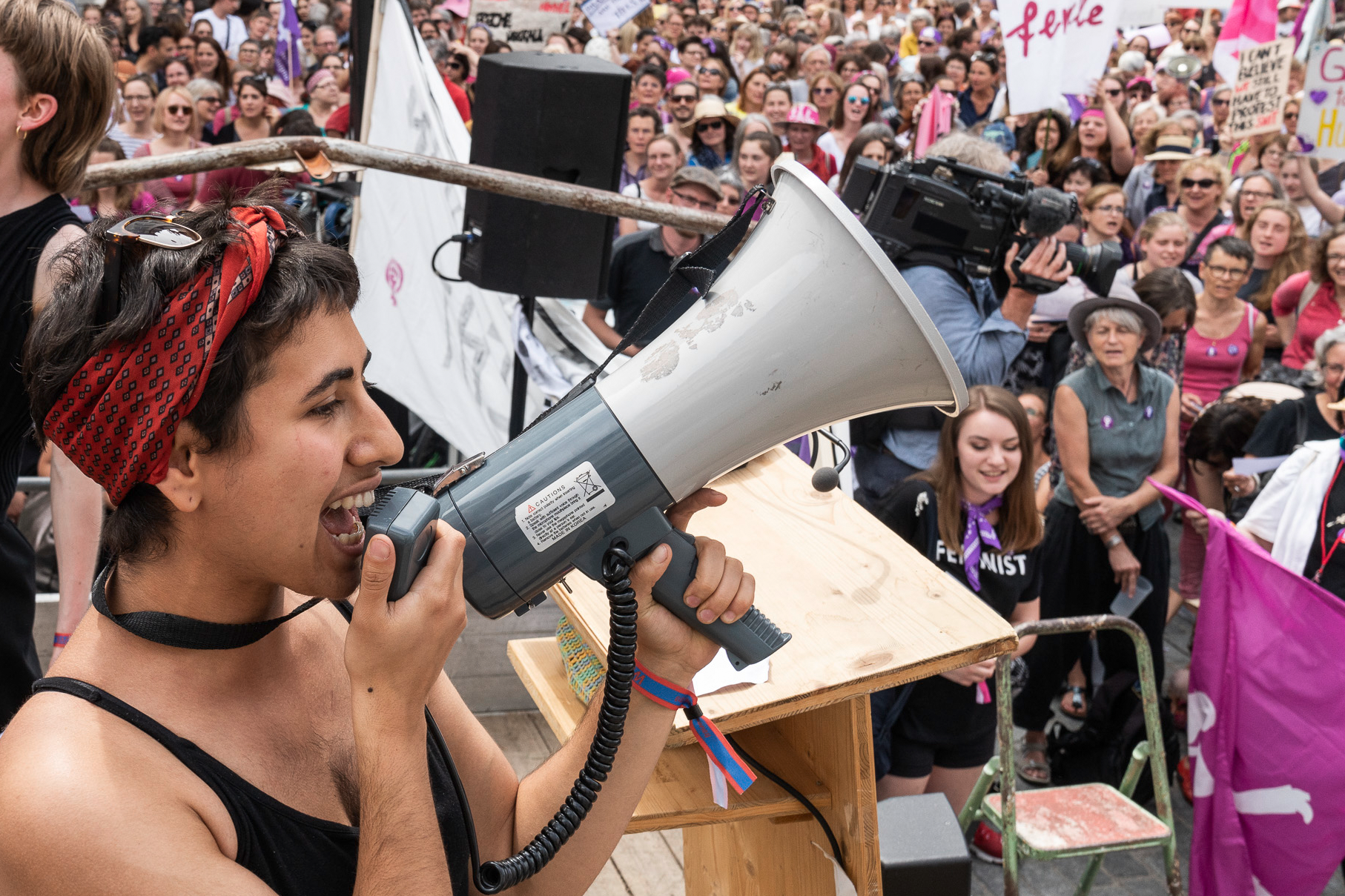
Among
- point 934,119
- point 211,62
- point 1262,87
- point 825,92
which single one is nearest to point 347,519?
point 934,119

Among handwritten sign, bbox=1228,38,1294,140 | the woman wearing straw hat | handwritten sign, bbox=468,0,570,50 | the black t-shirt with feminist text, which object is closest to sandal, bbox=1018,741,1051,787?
the black t-shirt with feminist text

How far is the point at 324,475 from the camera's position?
1.14 m

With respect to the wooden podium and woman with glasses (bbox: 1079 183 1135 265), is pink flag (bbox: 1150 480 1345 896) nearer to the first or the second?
the wooden podium

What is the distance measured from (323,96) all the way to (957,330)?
6.27 metres

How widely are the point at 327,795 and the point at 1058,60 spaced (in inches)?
237

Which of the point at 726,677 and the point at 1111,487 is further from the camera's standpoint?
the point at 1111,487

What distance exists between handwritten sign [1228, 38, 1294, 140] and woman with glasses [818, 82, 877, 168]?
2.39 meters

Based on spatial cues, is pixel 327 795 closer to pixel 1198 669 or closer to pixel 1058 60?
pixel 1198 669

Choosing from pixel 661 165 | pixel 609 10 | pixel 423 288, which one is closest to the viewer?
pixel 423 288

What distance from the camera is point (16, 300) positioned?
190cm

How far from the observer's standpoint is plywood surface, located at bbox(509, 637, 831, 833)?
6.32ft

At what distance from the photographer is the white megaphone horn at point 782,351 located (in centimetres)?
128

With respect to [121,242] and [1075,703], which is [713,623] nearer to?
[121,242]

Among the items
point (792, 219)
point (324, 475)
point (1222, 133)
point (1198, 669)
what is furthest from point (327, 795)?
point (1222, 133)
